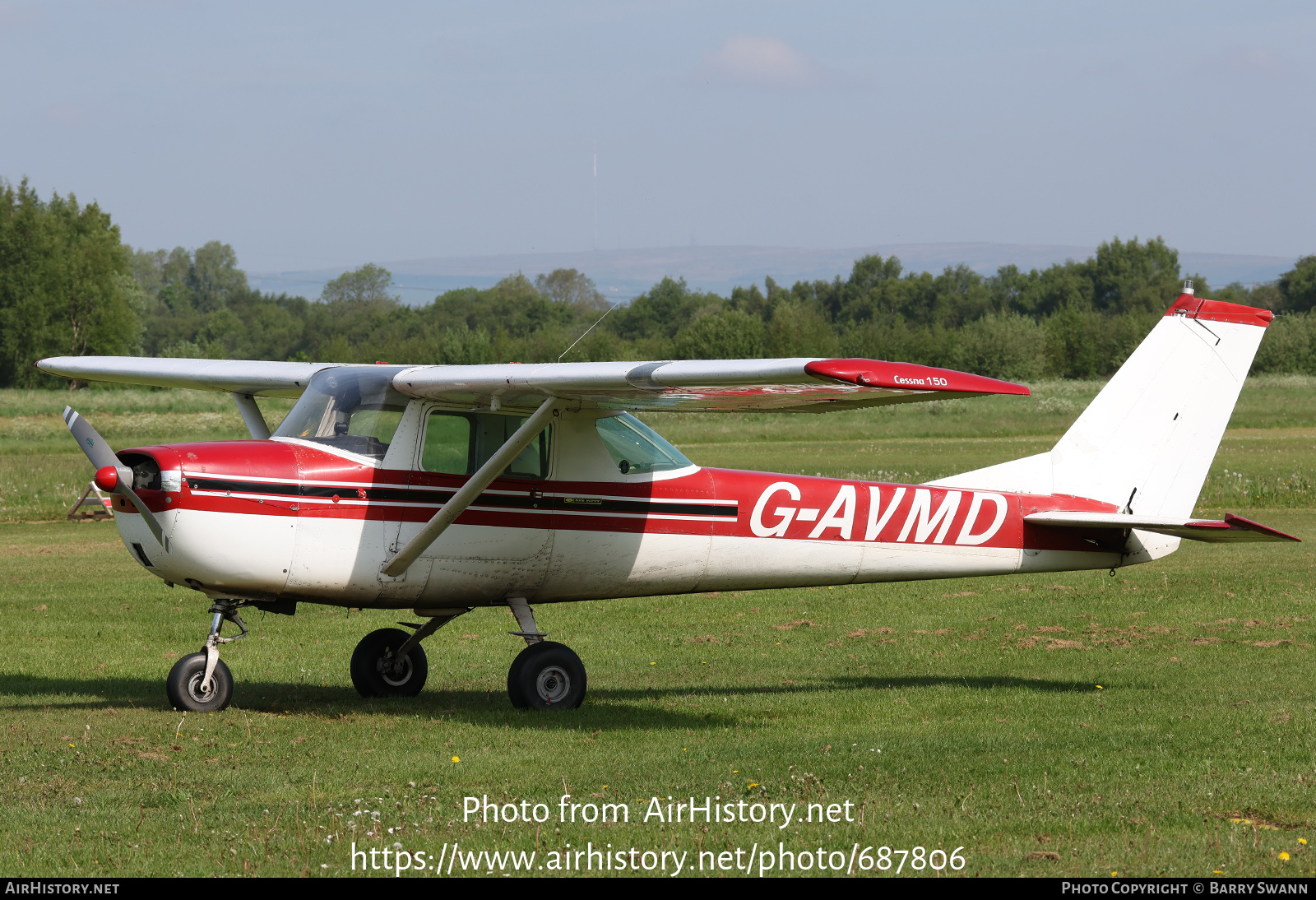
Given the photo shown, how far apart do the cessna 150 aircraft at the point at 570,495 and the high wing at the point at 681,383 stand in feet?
0.08

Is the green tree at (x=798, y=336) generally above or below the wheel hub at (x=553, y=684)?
above

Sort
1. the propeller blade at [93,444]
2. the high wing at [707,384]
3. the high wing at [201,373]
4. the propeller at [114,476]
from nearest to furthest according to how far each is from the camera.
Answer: the high wing at [707,384]
the propeller at [114,476]
the propeller blade at [93,444]
the high wing at [201,373]

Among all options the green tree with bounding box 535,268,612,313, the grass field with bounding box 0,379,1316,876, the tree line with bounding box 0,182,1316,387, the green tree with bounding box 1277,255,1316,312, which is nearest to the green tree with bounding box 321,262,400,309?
the tree line with bounding box 0,182,1316,387

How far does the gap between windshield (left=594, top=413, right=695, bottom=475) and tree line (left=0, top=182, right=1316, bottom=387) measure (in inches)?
1353

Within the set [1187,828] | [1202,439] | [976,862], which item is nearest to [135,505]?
[976,862]

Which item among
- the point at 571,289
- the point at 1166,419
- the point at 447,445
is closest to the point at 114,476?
the point at 447,445

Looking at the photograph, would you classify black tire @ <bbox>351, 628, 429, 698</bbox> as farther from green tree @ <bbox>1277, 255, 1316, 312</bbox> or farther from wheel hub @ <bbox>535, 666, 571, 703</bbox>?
green tree @ <bbox>1277, 255, 1316, 312</bbox>

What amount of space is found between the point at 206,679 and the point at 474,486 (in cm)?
245

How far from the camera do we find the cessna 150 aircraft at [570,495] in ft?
27.9

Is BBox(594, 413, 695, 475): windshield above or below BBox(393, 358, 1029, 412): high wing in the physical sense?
below

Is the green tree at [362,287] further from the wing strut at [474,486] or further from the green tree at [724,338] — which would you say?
the wing strut at [474,486]

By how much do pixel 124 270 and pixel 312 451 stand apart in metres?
89.0

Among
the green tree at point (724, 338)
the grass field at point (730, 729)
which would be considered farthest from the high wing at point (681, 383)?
the green tree at point (724, 338)

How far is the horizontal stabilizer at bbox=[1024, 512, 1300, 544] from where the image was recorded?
938cm
